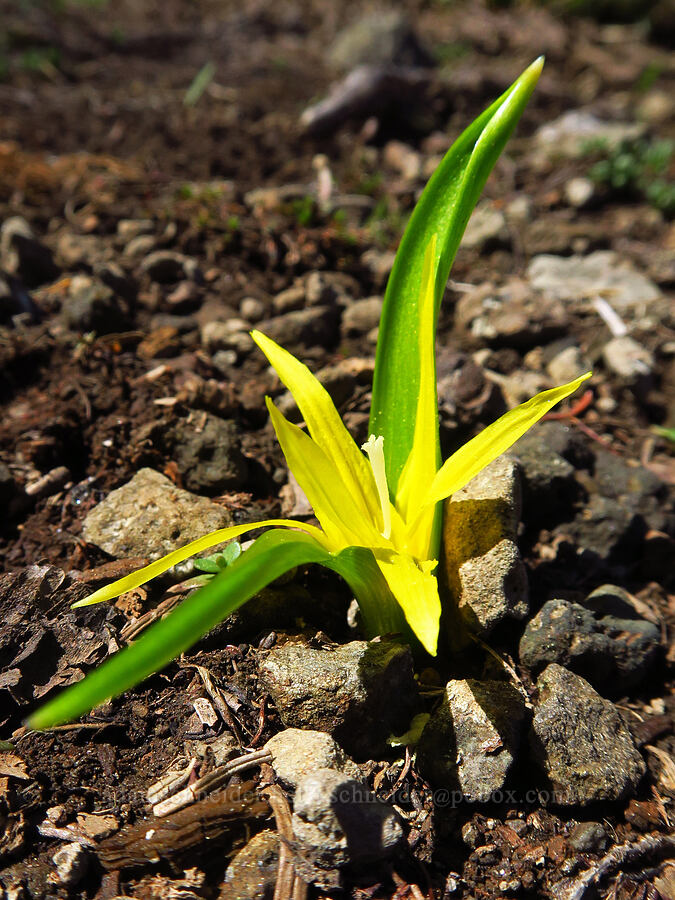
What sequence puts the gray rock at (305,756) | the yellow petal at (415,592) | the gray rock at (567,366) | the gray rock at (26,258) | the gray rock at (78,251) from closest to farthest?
the yellow petal at (415,592)
the gray rock at (305,756)
the gray rock at (567,366)
the gray rock at (26,258)
the gray rock at (78,251)

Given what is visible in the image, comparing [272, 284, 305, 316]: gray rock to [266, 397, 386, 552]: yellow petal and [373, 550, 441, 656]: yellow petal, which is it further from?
[373, 550, 441, 656]: yellow petal

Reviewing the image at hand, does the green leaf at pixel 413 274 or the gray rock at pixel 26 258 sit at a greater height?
the gray rock at pixel 26 258

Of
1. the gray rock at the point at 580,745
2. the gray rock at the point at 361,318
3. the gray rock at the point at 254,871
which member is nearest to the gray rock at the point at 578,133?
the gray rock at the point at 361,318

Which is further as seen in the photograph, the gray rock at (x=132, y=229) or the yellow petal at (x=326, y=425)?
the gray rock at (x=132, y=229)

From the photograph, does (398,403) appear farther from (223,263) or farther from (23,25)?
(23,25)

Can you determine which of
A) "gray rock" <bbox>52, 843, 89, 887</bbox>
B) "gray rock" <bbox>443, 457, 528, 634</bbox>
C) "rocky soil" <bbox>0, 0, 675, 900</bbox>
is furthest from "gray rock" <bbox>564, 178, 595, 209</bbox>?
"gray rock" <bbox>52, 843, 89, 887</bbox>

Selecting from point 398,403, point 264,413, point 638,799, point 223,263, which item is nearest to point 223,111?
point 223,263

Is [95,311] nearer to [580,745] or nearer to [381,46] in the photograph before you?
[580,745]

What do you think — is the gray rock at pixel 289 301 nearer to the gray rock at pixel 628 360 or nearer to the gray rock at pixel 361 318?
the gray rock at pixel 361 318

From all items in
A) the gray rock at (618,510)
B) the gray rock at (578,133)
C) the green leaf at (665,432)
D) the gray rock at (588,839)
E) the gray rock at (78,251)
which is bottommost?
the green leaf at (665,432)
